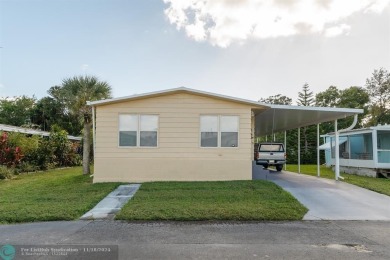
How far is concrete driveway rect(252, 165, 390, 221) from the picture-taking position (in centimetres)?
722

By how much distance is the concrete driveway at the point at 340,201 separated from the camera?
23.7ft

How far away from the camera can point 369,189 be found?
11.0m

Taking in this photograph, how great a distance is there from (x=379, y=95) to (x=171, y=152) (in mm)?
35210

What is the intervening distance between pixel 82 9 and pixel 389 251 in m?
13.7

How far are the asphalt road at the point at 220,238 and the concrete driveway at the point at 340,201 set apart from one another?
1.89 ft

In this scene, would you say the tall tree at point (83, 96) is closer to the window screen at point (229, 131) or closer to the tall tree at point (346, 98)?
the window screen at point (229, 131)

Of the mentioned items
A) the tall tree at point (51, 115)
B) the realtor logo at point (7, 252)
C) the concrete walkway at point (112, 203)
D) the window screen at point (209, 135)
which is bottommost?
the realtor logo at point (7, 252)

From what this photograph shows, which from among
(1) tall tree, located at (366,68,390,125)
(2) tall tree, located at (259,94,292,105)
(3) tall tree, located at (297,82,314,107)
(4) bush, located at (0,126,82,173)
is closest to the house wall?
(4) bush, located at (0,126,82,173)

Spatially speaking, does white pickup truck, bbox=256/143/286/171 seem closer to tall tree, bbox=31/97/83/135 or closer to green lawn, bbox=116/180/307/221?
green lawn, bbox=116/180/307/221

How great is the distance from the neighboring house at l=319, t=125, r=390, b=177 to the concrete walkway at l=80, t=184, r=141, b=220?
12648mm

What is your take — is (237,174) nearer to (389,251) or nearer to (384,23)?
(389,251)

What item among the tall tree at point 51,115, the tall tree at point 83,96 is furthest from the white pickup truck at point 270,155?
the tall tree at point 51,115

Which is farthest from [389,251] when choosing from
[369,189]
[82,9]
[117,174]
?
[82,9]

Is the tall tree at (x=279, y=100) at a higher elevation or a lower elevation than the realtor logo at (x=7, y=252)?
higher
